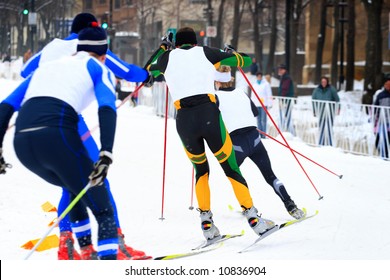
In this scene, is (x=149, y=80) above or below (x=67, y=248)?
above

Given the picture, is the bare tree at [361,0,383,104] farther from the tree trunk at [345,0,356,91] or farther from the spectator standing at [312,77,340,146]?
the spectator standing at [312,77,340,146]

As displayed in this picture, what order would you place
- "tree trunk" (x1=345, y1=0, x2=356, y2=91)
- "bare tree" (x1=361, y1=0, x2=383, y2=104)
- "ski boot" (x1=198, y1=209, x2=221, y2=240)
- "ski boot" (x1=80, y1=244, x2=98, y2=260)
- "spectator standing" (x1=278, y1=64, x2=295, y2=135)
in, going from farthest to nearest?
1. "tree trunk" (x1=345, y1=0, x2=356, y2=91)
2. "bare tree" (x1=361, y1=0, x2=383, y2=104)
3. "spectator standing" (x1=278, y1=64, x2=295, y2=135)
4. "ski boot" (x1=198, y1=209, x2=221, y2=240)
5. "ski boot" (x1=80, y1=244, x2=98, y2=260)

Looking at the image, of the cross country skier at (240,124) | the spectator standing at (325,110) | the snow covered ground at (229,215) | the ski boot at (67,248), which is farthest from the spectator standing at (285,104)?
the ski boot at (67,248)

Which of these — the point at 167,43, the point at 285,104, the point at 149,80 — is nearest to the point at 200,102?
the point at 149,80

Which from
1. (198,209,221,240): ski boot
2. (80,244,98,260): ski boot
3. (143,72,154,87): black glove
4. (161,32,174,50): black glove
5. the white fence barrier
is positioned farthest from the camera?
the white fence barrier

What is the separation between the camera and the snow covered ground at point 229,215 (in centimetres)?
604

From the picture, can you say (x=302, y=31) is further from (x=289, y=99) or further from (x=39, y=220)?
(x=39, y=220)

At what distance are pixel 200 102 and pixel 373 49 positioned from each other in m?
20.2

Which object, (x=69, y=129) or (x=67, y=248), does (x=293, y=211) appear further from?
(x=69, y=129)

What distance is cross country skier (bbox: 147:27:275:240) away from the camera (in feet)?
23.9

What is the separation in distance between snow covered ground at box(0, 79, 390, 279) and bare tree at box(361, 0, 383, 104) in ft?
36.8

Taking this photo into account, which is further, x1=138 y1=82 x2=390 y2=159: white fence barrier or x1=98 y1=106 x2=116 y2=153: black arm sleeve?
x1=138 y1=82 x2=390 y2=159: white fence barrier

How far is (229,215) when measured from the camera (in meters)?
9.41

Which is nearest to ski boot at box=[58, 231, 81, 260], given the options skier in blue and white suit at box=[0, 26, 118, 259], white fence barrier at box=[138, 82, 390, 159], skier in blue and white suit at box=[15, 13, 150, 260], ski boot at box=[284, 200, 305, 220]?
skier in blue and white suit at box=[15, 13, 150, 260]
